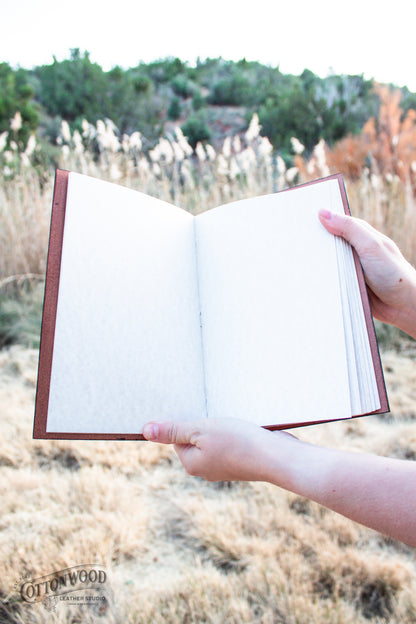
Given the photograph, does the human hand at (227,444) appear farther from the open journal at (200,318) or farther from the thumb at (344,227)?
the thumb at (344,227)

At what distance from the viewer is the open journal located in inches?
31.9

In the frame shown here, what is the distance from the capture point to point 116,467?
1.65 m

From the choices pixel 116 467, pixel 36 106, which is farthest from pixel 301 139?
pixel 116 467

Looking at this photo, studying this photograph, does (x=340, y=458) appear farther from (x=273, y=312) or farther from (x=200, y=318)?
(x=200, y=318)

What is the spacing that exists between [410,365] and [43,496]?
6.04 ft

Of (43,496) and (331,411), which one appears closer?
(331,411)

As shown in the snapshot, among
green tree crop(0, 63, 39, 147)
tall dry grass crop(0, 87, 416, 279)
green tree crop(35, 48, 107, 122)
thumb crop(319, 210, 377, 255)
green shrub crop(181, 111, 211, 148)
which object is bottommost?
thumb crop(319, 210, 377, 255)

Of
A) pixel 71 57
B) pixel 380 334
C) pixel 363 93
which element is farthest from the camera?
pixel 71 57

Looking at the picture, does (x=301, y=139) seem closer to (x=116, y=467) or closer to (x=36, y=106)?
(x=36, y=106)

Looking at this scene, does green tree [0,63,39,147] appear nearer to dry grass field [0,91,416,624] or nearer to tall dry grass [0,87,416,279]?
tall dry grass [0,87,416,279]

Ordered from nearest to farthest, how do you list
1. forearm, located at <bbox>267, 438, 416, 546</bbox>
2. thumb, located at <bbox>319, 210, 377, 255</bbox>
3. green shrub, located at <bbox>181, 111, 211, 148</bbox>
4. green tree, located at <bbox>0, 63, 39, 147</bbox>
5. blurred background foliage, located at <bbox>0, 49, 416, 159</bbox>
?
forearm, located at <bbox>267, 438, 416, 546</bbox>
thumb, located at <bbox>319, 210, 377, 255</bbox>
green tree, located at <bbox>0, 63, 39, 147</bbox>
blurred background foliage, located at <bbox>0, 49, 416, 159</bbox>
green shrub, located at <bbox>181, 111, 211, 148</bbox>

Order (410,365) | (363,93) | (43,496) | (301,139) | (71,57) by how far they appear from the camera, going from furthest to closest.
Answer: (71,57) → (363,93) → (301,139) → (410,365) → (43,496)

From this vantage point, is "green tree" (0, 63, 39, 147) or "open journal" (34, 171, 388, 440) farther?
"green tree" (0, 63, 39, 147)

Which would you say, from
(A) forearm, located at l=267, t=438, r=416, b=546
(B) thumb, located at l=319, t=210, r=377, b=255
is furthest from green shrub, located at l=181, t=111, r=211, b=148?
(A) forearm, located at l=267, t=438, r=416, b=546
